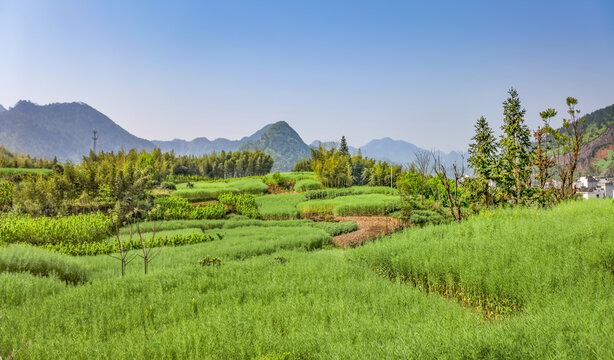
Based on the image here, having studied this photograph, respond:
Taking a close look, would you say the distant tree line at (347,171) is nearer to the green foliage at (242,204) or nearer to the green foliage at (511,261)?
the green foliage at (242,204)

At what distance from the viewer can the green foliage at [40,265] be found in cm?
711

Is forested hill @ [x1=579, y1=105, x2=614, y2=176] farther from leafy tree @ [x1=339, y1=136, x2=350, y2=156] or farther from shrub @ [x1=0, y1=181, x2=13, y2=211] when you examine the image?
shrub @ [x1=0, y1=181, x2=13, y2=211]

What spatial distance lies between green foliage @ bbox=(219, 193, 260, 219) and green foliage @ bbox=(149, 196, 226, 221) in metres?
1.55

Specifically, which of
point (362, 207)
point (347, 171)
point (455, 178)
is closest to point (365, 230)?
point (362, 207)

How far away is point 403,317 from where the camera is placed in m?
3.74

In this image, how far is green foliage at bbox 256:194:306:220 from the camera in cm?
2188

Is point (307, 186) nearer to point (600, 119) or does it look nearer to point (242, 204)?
point (242, 204)

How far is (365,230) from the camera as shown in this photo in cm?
1545

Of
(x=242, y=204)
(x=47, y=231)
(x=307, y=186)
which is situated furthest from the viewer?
(x=307, y=186)

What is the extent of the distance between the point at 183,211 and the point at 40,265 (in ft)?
43.2

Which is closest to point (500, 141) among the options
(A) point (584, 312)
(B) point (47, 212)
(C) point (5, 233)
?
(A) point (584, 312)

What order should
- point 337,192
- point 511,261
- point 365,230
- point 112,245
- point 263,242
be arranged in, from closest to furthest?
point 511,261
point 263,242
point 112,245
point 365,230
point 337,192

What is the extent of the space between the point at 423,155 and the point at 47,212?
24.5 metres

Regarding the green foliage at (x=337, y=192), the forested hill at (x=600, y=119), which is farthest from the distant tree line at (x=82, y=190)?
the forested hill at (x=600, y=119)
